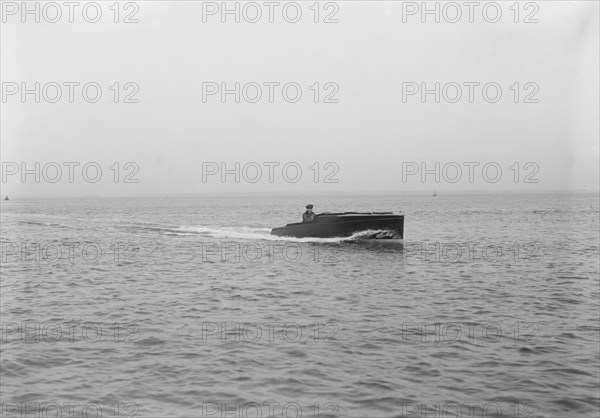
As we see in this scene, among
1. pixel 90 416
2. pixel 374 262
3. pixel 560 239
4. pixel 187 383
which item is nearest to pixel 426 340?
pixel 187 383

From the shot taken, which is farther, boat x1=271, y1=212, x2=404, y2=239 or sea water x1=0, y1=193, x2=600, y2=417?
boat x1=271, y1=212, x2=404, y2=239

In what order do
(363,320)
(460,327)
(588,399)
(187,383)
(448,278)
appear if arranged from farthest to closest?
(448,278) < (363,320) < (460,327) < (187,383) < (588,399)

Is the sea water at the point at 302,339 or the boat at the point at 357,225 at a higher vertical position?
the boat at the point at 357,225

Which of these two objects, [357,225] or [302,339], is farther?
[357,225]

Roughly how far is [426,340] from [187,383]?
5.78 m

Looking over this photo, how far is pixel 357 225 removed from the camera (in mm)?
33094

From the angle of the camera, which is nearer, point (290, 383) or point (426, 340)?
point (290, 383)

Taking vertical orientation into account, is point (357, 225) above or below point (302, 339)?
above

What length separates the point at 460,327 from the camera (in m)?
13.4

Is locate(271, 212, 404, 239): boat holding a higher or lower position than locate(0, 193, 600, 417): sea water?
higher

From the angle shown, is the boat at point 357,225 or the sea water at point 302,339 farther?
the boat at point 357,225

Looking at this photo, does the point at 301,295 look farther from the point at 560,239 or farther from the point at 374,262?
the point at 560,239

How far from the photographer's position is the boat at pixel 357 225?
32938 millimetres

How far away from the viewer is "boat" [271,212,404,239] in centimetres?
3294
